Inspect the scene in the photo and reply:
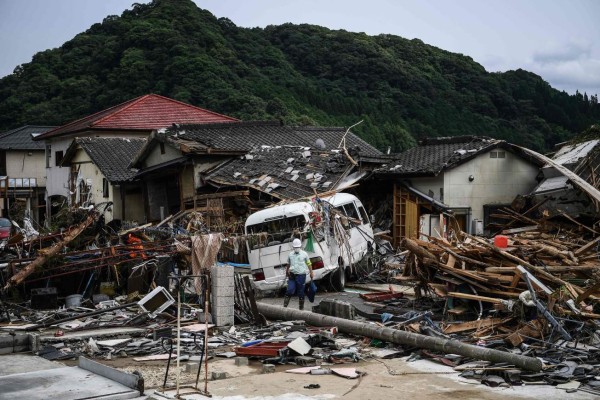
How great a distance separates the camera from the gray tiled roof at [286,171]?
78.4 feet

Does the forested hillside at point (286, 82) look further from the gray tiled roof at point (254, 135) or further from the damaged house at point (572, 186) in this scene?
the damaged house at point (572, 186)

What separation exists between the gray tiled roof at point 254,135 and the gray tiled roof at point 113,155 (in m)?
3.98

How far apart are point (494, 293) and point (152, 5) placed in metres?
49.7

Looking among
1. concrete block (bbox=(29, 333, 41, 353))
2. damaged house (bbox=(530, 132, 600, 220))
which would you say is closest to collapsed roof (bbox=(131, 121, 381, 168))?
damaged house (bbox=(530, 132, 600, 220))

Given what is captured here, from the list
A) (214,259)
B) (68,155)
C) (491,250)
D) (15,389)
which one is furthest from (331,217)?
(68,155)

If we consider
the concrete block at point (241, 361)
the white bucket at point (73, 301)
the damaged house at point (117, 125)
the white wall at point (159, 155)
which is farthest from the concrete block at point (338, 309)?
the damaged house at point (117, 125)

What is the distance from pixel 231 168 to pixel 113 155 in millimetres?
10034

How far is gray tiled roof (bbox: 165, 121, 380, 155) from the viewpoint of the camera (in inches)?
1129

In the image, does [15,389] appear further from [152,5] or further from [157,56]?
[152,5]

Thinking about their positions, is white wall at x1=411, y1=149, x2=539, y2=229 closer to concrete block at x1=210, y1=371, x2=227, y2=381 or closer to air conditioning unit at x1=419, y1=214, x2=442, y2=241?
air conditioning unit at x1=419, y1=214, x2=442, y2=241

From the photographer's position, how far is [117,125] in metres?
41.0

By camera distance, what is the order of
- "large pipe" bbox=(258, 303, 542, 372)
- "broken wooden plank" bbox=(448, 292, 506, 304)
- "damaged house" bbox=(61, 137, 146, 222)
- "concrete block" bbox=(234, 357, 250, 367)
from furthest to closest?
"damaged house" bbox=(61, 137, 146, 222) < "broken wooden plank" bbox=(448, 292, 506, 304) < "concrete block" bbox=(234, 357, 250, 367) < "large pipe" bbox=(258, 303, 542, 372)

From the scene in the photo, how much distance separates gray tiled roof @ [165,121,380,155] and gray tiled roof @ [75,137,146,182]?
13.1ft

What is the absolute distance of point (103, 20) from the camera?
5866 centimetres
